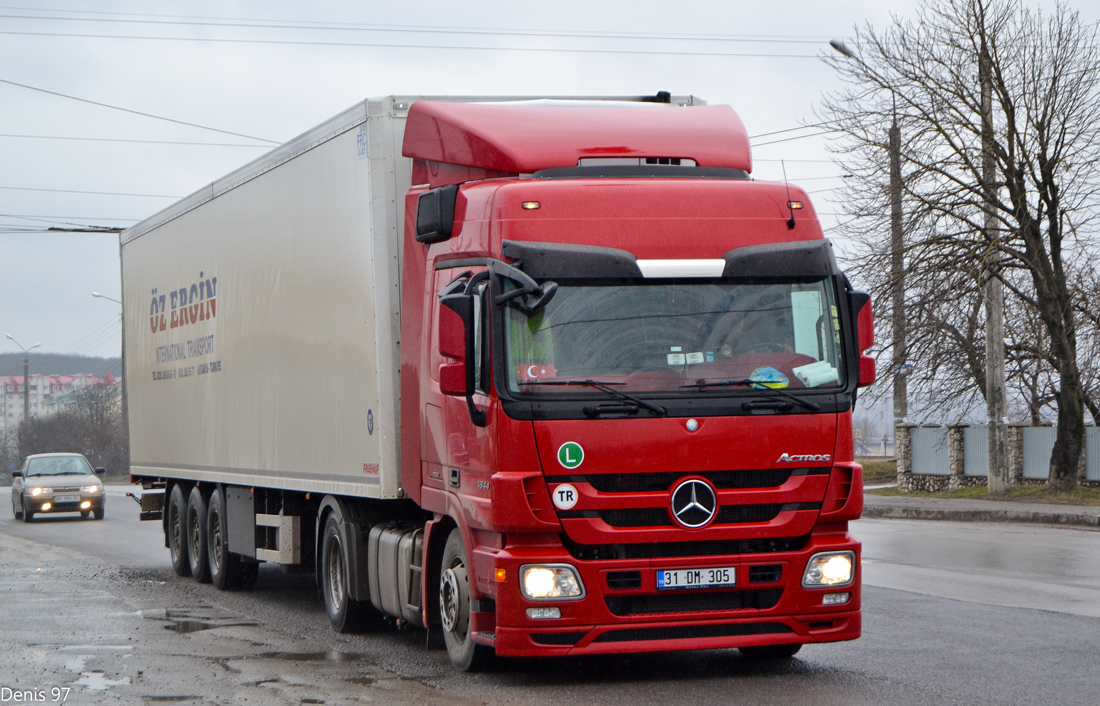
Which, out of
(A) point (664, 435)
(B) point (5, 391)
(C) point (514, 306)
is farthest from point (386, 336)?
(B) point (5, 391)

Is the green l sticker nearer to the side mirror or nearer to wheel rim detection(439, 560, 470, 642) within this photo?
wheel rim detection(439, 560, 470, 642)

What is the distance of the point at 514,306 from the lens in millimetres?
7359

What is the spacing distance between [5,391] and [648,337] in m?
166

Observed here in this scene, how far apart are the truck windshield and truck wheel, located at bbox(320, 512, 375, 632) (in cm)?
345

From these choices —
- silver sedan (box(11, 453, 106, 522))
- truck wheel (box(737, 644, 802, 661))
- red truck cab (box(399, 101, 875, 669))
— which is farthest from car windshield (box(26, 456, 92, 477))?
truck wheel (box(737, 644, 802, 661))

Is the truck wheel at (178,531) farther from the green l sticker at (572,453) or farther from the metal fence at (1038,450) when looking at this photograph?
the metal fence at (1038,450)

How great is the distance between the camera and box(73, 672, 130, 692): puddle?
7922 mm

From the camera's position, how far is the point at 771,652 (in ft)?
27.9

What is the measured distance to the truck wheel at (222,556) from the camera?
538 inches

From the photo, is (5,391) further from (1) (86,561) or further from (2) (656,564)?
(2) (656,564)

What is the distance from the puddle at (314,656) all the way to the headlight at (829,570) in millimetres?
3212

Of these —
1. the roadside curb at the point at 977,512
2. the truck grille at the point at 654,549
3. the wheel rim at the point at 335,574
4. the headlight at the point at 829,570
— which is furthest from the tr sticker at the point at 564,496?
the roadside curb at the point at 977,512

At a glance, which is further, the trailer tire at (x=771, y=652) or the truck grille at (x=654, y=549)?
the trailer tire at (x=771, y=652)

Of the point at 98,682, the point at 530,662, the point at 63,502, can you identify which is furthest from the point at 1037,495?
the point at 98,682
